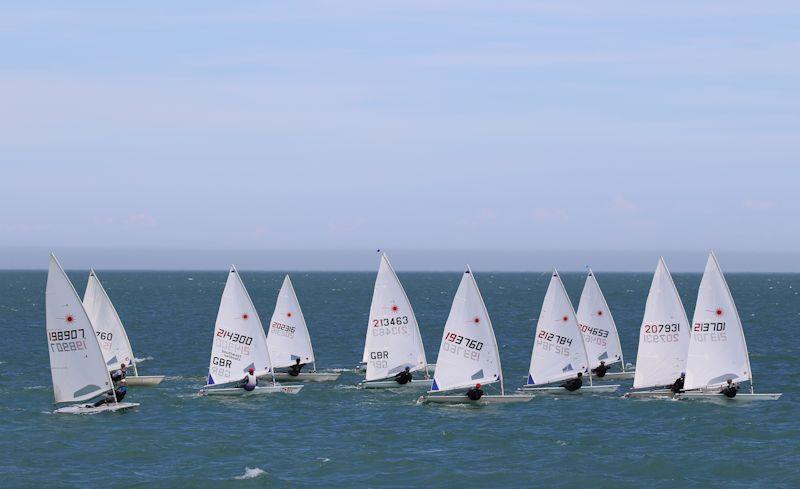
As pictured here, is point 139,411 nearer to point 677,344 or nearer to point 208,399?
point 208,399

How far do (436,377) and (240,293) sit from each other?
12.1 meters

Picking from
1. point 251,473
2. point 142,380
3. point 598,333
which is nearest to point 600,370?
point 598,333

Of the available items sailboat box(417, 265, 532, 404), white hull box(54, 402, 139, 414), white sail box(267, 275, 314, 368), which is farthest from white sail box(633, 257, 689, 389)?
white hull box(54, 402, 139, 414)

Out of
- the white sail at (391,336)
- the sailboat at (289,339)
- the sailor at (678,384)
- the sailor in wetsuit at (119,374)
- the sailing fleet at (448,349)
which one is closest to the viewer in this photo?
the sailing fleet at (448,349)

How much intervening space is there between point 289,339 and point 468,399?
1585cm

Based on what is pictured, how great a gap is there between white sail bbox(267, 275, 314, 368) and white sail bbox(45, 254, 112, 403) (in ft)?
52.2

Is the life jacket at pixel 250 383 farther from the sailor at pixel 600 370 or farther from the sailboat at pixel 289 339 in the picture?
the sailor at pixel 600 370

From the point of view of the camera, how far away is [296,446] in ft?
169

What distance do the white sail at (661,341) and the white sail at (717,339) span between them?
2888 millimetres

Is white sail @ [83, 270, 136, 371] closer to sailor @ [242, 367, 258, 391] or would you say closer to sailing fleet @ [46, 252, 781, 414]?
sailing fleet @ [46, 252, 781, 414]

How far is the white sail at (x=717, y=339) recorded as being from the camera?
61.4 m

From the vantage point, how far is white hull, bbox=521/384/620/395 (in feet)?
217

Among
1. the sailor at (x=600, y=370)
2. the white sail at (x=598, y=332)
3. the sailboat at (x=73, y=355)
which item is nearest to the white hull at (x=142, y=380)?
the sailboat at (x=73, y=355)

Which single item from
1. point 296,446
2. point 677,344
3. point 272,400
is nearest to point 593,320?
point 677,344
